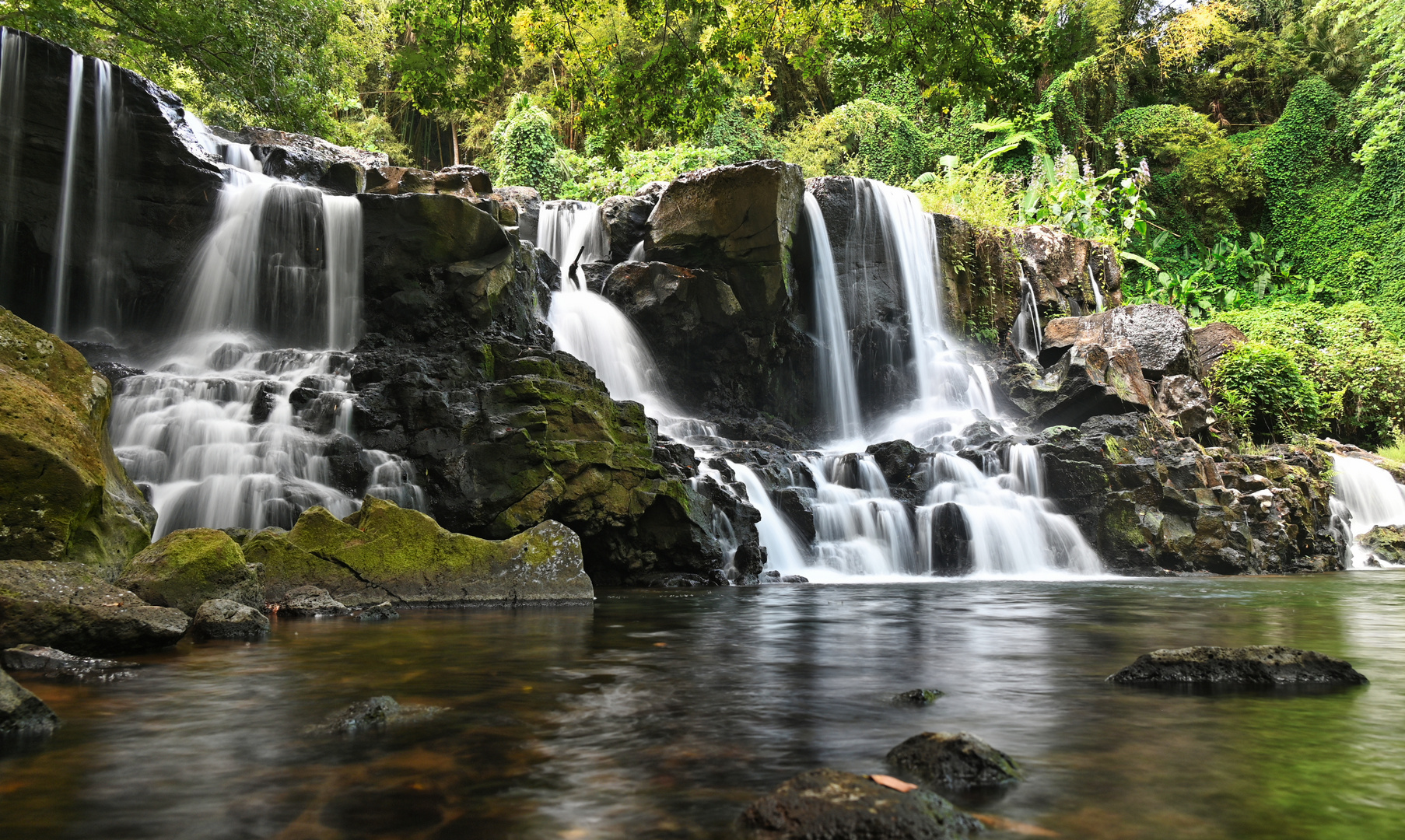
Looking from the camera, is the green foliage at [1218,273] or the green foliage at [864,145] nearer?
the green foliage at [1218,273]

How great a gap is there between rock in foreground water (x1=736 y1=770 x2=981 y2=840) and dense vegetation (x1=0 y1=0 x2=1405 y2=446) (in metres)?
15.3

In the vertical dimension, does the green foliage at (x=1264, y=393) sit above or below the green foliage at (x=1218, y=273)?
below

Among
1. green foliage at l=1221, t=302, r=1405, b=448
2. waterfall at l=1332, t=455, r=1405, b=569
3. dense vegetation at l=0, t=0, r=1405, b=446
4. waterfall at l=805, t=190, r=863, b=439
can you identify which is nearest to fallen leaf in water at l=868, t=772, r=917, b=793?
dense vegetation at l=0, t=0, r=1405, b=446

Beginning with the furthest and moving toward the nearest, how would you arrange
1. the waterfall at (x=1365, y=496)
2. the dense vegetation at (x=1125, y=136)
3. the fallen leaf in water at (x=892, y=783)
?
the waterfall at (x=1365, y=496) < the dense vegetation at (x=1125, y=136) < the fallen leaf in water at (x=892, y=783)

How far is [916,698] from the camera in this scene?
4004mm

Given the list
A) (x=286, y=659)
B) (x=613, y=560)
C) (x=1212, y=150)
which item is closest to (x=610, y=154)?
(x=613, y=560)

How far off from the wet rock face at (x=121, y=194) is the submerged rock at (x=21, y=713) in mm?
13097

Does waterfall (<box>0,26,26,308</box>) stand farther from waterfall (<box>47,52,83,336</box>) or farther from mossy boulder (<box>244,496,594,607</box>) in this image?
mossy boulder (<box>244,496,594,607</box>)

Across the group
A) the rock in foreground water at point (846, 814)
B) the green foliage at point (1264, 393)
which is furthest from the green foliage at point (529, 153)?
the rock in foreground water at point (846, 814)

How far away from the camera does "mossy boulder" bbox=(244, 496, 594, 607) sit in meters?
7.57

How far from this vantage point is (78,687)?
13.5ft

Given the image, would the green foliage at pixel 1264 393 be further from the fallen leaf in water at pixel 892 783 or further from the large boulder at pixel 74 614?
the large boulder at pixel 74 614

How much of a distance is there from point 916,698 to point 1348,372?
2511 cm

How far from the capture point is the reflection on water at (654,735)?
7.99 feet
